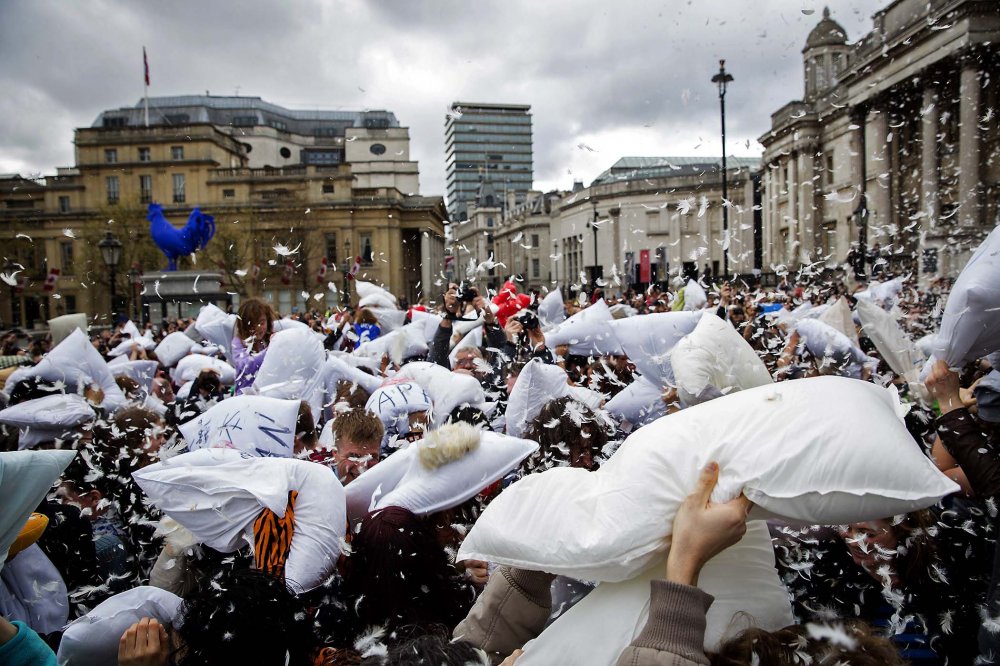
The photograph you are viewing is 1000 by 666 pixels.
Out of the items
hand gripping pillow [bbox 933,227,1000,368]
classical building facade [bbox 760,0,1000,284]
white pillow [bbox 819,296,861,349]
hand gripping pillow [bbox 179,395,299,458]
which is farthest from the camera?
classical building facade [bbox 760,0,1000,284]

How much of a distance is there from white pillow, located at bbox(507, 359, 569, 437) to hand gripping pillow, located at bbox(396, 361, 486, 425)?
1.62ft

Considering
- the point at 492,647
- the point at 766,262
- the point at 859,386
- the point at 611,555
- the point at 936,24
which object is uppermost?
the point at 936,24

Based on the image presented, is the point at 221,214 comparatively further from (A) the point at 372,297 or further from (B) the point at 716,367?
(B) the point at 716,367

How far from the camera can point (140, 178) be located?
61.5 meters

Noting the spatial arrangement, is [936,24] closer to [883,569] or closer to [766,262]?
[766,262]

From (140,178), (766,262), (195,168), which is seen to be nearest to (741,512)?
(766,262)

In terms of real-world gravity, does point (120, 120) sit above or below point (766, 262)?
above

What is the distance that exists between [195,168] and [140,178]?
5961mm

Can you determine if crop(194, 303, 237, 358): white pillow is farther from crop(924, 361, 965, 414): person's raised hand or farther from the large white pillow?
crop(924, 361, 965, 414): person's raised hand

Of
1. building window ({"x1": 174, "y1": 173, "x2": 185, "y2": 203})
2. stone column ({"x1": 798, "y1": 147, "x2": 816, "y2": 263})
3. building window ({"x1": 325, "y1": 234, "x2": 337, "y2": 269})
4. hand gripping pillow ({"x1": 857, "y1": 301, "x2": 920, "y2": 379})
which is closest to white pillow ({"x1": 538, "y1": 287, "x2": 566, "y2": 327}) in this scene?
hand gripping pillow ({"x1": 857, "y1": 301, "x2": 920, "y2": 379})

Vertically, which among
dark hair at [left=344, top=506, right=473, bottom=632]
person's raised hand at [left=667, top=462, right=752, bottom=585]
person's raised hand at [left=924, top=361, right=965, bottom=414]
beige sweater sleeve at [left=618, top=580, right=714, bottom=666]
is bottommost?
dark hair at [left=344, top=506, right=473, bottom=632]

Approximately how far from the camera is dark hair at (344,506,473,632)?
2314 millimetres

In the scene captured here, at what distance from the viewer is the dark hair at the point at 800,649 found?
1354mm

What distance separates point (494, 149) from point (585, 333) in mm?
156062
